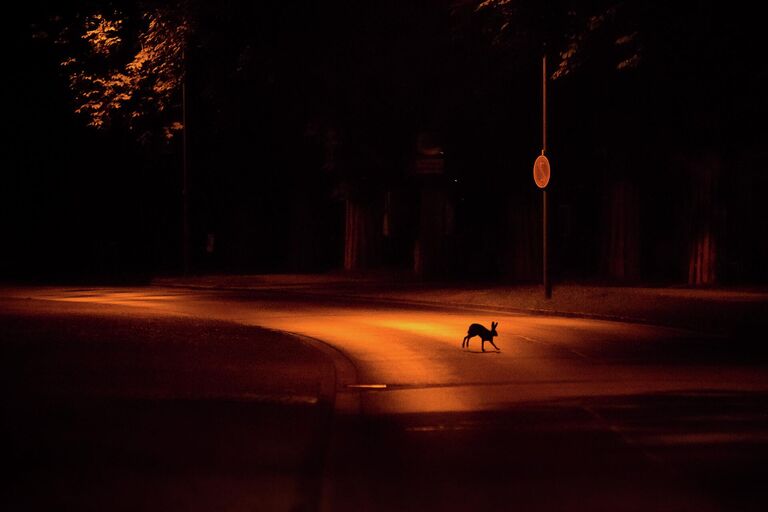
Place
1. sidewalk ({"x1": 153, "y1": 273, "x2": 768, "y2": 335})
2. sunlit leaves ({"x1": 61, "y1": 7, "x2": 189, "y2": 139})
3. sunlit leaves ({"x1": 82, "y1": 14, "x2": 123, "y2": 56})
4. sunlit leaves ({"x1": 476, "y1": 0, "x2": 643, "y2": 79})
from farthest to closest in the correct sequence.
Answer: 1. sunlit leaves ({"x1": 82, "y1": 14, "x2": 123, "y2": 56})
2. sunlit leaves ({"x1": 61, "y1": 7, "x2": 189, "y2": 139})
3. sidewalk ({"x1": 153, "y1": 273, "x2": 768, "y2": 335})
4. sunlit leaves ({"x1": 476, "y1": 0, "x2": 643, "y2": 79})

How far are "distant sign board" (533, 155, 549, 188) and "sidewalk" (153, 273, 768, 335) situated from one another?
273 cm

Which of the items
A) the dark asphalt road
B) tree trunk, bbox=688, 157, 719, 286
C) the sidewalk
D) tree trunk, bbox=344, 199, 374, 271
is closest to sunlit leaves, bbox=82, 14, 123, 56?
the sidewalk

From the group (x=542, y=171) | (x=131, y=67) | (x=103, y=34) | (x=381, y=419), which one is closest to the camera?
(x=381, y=419)

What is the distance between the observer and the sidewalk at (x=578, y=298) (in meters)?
23.9

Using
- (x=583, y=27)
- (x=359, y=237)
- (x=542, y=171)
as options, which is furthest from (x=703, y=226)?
(x=359, y=237)

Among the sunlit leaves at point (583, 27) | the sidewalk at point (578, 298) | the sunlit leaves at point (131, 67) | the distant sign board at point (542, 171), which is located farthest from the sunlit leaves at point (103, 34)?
the sunlit leaves at point (583, 27)

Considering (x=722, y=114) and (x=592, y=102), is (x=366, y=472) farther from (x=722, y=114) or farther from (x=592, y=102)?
(x=592, y=102)

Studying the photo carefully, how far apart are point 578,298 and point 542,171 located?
3.13 meters

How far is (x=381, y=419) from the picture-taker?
12.3m

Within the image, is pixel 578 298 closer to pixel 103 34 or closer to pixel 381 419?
pixel 103 34

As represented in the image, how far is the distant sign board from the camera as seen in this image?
29359 millimetres

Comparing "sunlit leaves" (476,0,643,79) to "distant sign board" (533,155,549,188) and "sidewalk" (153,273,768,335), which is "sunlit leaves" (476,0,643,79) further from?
"sidewalk" (153,273,768,335)

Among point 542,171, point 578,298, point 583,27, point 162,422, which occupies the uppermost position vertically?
point 583,27

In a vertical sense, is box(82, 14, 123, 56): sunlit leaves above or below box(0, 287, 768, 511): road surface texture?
above
